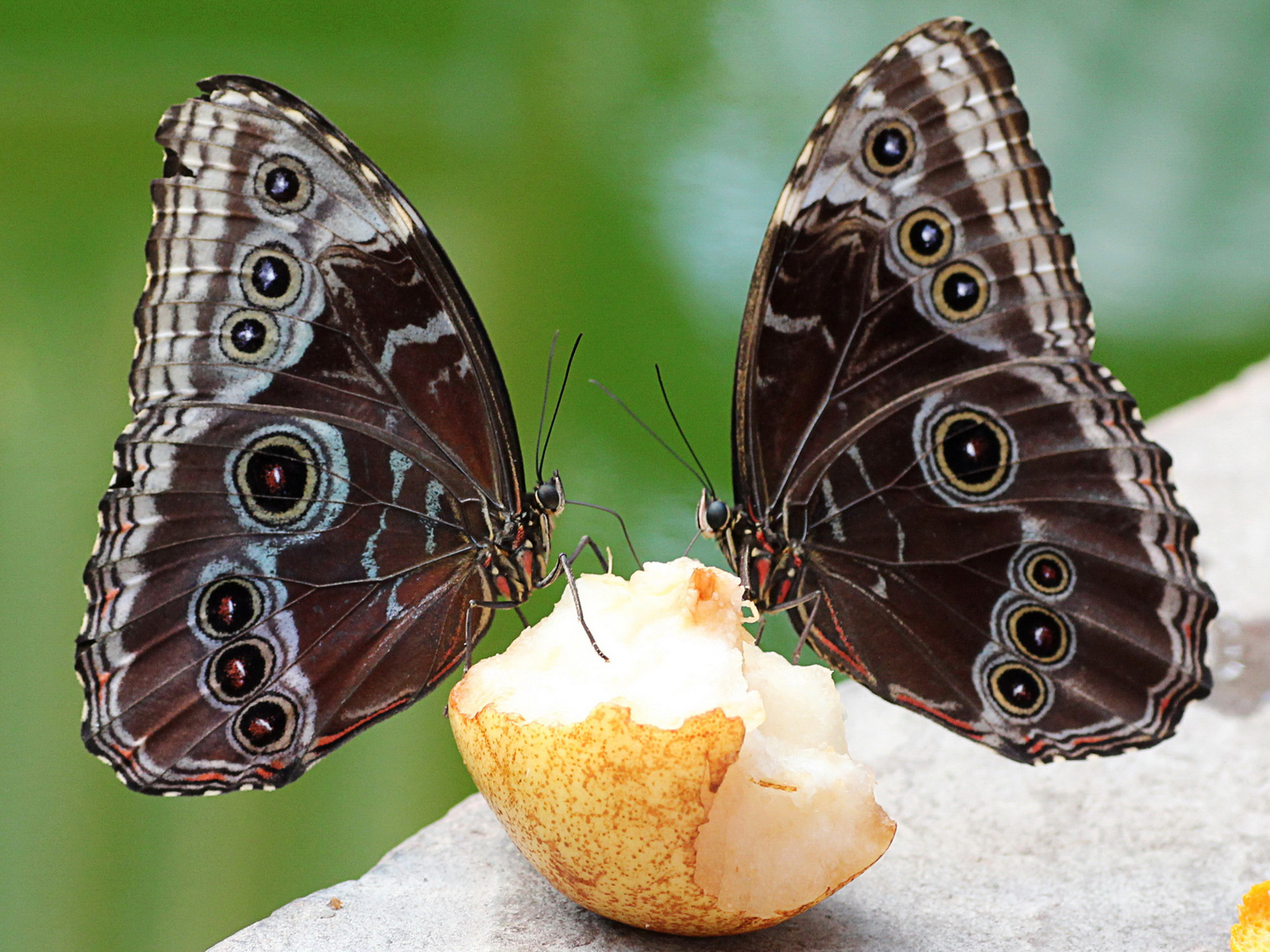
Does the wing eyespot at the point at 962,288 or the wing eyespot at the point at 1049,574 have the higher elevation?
the wing eyespot at the point at 962,288

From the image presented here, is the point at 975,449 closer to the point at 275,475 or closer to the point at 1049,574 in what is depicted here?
the point at 1049,574

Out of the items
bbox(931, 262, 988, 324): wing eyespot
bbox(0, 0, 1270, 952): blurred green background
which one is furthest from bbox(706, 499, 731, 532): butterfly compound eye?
bbox(0, 0, 1270, 952): blurred green background

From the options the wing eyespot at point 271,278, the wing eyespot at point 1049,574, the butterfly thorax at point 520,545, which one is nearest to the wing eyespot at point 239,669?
the butterfly thorax at point 520,545

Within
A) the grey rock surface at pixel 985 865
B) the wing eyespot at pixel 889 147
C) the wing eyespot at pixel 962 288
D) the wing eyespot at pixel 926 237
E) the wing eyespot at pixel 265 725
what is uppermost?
the wing eyespot at pixel 889 147

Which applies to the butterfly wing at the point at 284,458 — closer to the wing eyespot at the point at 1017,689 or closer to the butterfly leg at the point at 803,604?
the butterfly leg at the point at 803,604

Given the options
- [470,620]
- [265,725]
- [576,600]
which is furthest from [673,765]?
[265,725]

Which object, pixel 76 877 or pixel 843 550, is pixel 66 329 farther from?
pixel 843 550
